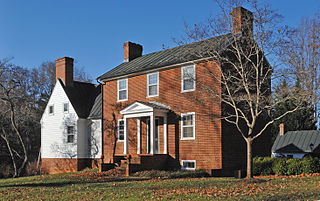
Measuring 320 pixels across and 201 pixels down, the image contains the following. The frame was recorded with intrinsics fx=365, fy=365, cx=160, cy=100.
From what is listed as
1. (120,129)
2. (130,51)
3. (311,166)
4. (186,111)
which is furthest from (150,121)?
(311,166)

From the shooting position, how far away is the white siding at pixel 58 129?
27.6m

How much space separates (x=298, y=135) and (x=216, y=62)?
17.1 m

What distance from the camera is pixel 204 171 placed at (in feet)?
61.7

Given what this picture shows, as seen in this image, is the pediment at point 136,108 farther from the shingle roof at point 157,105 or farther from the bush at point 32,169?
the bush at point 32,169

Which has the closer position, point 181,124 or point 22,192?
point 22,192

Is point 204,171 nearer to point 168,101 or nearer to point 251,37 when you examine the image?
point 168,101

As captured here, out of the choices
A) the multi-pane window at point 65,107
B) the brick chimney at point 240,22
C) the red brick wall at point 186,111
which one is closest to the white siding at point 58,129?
the multi-pane window at point 65,107

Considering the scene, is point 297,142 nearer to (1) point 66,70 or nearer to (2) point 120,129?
(2) point 120,129

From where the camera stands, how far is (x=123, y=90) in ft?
79.9

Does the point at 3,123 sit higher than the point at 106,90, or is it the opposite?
the point at 106,90

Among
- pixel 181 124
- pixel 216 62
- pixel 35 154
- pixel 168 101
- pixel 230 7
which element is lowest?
pixel 35 154

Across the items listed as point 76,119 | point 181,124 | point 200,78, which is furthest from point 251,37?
point 76,119

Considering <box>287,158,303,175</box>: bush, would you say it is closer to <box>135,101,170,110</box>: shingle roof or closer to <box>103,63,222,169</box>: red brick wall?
<box>103,63,222,169</box>: red brick wall

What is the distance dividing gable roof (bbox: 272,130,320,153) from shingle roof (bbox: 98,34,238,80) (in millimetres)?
14811
